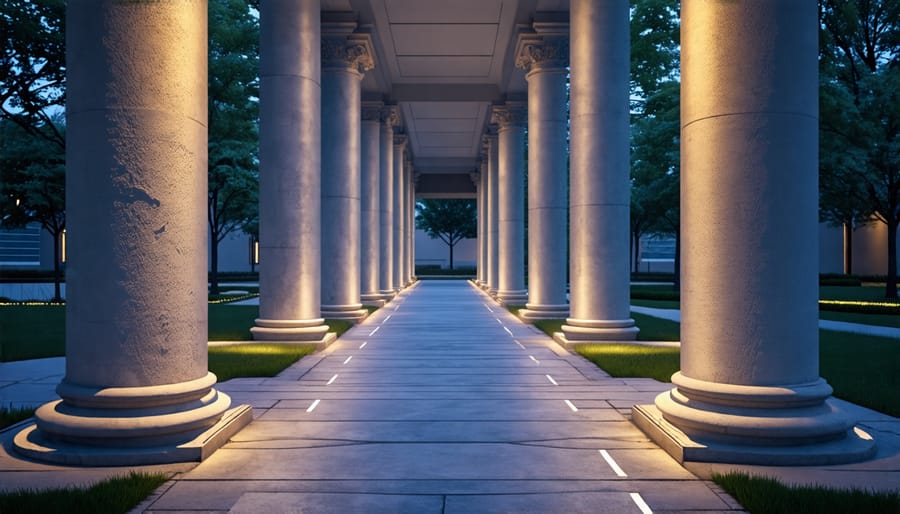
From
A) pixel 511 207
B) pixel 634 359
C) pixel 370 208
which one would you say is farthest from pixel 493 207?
pixel 634 359

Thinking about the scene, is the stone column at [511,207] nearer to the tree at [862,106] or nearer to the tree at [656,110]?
the tree at [656,110]

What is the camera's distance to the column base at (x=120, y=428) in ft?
23.5

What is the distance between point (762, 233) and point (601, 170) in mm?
9545

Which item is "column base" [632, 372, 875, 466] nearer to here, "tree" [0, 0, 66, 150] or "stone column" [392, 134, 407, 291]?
"tree" [0, 0, 66, 150]

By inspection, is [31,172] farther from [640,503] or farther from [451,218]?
[451,218]

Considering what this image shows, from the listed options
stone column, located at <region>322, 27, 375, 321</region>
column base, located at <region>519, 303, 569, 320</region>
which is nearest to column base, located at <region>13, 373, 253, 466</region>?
stone column, located at <region>322, 27, 375, 321</region>

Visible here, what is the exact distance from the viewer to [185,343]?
7.80 m

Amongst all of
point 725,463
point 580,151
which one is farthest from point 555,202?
point 725,463

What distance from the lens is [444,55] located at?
29.8m

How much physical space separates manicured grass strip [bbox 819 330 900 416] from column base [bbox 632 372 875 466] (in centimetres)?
276

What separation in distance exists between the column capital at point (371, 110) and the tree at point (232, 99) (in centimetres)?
600

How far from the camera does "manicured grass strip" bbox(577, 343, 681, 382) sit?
12.8 meters

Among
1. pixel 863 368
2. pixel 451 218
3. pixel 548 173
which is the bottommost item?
pixel 863 368

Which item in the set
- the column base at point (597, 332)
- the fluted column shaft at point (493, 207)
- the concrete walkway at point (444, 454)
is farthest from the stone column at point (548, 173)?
the fluted column shaft at point (493, 207)
